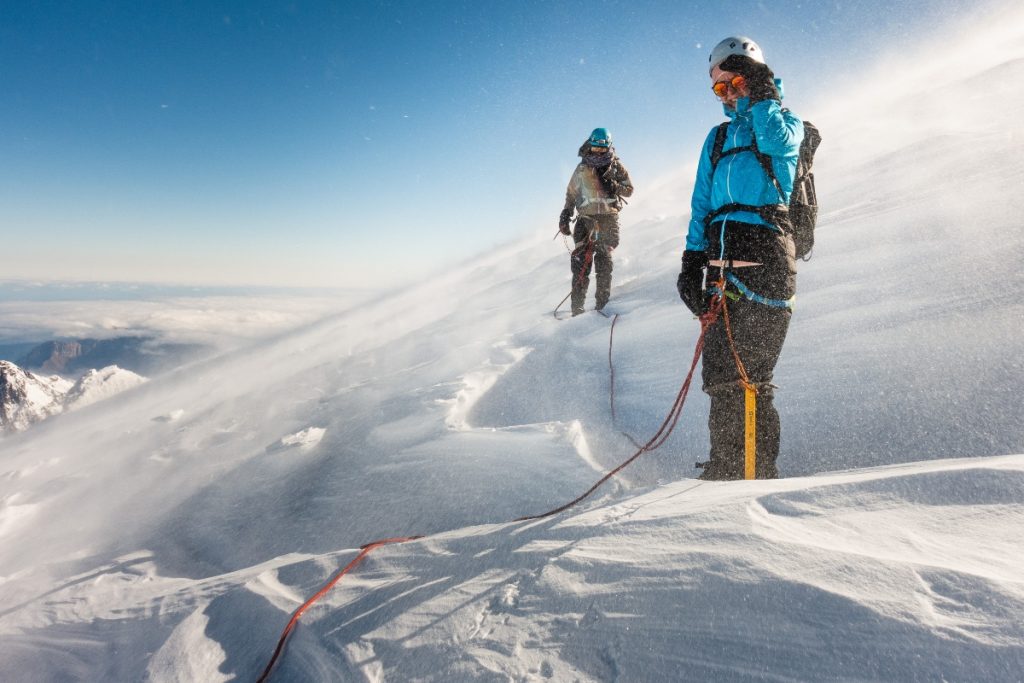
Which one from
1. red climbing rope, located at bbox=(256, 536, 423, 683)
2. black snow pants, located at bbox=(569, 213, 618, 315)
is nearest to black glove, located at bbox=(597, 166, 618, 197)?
black snow pants, located at bbox=(569, 213, 618, 315)

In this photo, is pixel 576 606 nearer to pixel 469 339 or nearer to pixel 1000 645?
pixel 1000 645

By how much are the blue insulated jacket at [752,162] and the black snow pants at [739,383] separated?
0.47 meters

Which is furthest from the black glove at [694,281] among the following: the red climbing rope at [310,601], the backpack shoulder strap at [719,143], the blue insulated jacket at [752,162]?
the red climbing rope at [310,601]

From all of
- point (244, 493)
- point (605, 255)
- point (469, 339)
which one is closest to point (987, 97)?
point (605, 255)

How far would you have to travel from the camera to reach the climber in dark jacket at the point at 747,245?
8.52 ft

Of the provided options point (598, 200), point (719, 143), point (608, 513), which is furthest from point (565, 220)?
point (608, 513)

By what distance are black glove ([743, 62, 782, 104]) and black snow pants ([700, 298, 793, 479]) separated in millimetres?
1185

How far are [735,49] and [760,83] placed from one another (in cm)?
33

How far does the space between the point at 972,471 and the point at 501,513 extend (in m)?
2.39

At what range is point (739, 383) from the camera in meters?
2.80

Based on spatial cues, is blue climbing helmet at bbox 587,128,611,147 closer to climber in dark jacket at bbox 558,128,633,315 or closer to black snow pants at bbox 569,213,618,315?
climber in dark jacket at bbox 558,128,633,315

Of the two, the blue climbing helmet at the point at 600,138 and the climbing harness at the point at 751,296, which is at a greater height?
the blue climbing helmet at the point at 600,138

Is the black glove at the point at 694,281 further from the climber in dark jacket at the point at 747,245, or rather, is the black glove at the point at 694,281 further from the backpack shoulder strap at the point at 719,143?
the backpack shoulder strap at the point at 719,143

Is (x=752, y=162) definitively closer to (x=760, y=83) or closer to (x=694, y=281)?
(x=760, y=83)
